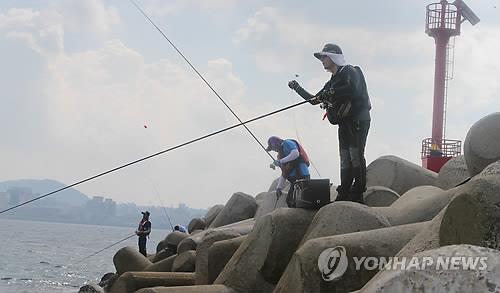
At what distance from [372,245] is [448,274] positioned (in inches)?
83.1

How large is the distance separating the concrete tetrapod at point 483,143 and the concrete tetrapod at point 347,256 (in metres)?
1.69

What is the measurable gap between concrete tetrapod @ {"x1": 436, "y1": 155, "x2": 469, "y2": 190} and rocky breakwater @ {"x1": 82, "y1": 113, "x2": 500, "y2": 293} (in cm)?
2

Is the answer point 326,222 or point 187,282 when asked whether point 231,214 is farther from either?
point 326,222

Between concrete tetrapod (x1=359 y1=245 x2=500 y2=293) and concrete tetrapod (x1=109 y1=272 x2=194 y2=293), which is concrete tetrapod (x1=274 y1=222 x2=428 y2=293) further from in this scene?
concrete tetrapod (x1=109 y1=272 x2=194 y2=293)

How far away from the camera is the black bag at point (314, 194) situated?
293 inches

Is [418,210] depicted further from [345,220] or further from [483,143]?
[483,143]

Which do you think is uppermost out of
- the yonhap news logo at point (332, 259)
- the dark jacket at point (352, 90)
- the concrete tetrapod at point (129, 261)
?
the dark jacket at point (352, 90)

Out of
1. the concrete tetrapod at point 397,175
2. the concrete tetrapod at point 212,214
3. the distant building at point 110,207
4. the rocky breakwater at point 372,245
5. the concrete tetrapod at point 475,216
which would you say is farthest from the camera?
the distant building at point 110,207

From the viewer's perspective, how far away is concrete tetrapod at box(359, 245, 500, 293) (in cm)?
354

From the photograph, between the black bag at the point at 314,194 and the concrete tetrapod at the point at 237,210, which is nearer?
the black bag at the point at 314,194

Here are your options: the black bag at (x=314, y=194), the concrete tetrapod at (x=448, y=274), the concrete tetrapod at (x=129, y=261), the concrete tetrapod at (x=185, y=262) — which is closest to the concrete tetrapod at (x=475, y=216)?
the concrete tetrapod at (x=448, y=274)

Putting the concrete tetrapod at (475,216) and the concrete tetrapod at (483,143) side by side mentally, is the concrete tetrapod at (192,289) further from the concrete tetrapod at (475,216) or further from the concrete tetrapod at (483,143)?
the concrete tetrapod at (475,216)

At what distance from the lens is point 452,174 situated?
32.6 feet

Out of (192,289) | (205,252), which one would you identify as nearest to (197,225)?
(205,252)
